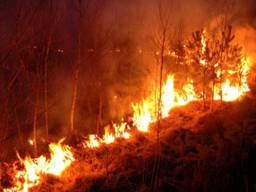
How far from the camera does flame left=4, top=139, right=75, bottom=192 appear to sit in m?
9.09

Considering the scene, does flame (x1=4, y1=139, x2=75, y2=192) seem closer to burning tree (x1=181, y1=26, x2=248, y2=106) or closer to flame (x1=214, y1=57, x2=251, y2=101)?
burning tree (x1=181, y1=26, x2=248, y2=106)

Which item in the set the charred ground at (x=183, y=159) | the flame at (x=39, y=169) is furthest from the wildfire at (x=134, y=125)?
the charred ground at (x=183, y=159)

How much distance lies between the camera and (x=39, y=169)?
9.69m

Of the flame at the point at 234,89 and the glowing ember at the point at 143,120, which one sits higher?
the flame at the point at 234,89

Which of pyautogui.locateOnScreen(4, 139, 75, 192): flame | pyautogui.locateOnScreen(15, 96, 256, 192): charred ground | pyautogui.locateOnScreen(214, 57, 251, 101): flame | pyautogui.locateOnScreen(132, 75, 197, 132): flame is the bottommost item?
pyautogui.locateOnScreen(4, 139, 75, 192): flame

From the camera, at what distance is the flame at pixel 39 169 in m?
9.09

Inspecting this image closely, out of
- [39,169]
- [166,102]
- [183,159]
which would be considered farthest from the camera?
[166,102]

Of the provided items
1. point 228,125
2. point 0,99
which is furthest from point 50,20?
point 228,125

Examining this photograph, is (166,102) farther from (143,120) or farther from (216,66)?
(216,66)

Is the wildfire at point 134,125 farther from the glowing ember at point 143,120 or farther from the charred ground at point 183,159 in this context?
the charred ground at point 183,159

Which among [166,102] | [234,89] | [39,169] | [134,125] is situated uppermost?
[234,89]

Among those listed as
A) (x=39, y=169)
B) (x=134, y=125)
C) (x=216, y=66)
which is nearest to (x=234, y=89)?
(x=216, y=66)

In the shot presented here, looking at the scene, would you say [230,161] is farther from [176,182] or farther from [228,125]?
[228,125]

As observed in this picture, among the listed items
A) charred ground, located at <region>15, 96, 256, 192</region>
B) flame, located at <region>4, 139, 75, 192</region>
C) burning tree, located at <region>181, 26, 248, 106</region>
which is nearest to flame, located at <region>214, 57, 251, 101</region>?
burning tree, located at <region>181, 26, 248, 106</region>
